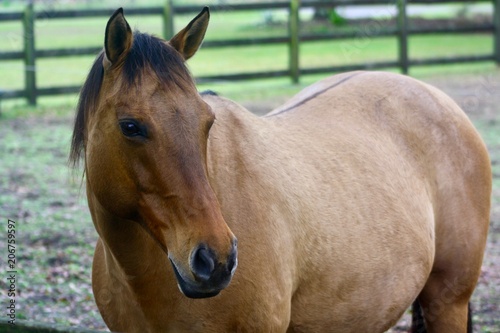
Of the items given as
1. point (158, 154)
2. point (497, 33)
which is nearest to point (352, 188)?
point (158, 154)

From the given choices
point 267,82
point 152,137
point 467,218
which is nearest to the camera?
point 152,137

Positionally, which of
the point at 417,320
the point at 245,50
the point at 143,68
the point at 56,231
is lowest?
the point at 56,231

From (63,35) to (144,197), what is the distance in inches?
834

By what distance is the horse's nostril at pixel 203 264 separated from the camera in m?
2.26

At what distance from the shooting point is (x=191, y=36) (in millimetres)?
2742

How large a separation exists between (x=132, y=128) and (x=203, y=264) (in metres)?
0.49

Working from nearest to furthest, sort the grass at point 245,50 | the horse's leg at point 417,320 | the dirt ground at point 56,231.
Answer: the horse's leg at point 417,320 → the dirt ground at point 56,231 → the grass at point 245,50

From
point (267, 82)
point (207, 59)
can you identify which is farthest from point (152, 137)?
point (207, 59)

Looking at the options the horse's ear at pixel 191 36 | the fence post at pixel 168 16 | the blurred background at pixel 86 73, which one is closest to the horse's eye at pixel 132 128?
the horse's ear at pixel 191 36

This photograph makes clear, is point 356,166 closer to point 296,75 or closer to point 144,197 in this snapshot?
point 144,197

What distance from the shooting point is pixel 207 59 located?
1869 cm

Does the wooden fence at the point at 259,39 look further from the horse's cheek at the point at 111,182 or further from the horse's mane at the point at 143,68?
the horse's cheek at the point at 111,182

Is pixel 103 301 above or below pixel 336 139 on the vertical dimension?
below

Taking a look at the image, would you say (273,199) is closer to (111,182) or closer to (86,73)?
(111,182)
